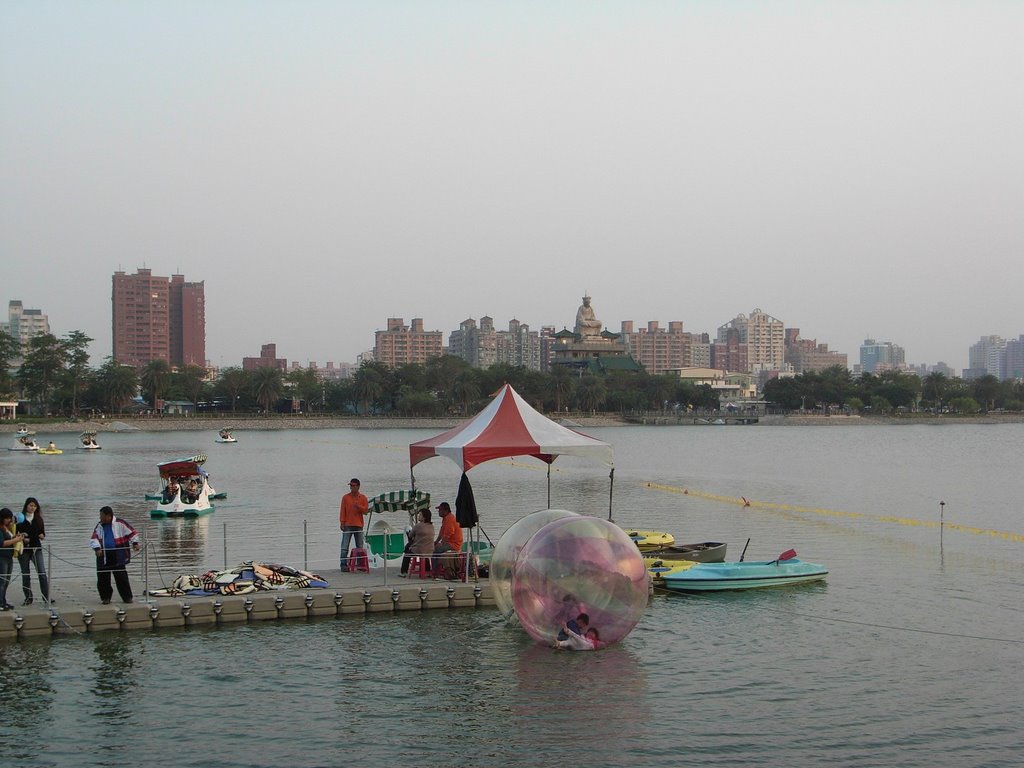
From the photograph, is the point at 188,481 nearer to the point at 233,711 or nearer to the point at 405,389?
the point at 233,711

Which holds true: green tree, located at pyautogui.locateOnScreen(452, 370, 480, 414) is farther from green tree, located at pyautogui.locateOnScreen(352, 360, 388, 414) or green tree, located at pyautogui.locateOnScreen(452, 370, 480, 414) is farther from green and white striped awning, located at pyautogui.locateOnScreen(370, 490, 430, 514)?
green and white striped awning, located at pyautogui.locateOnScreen(370, 490, 430, 514)

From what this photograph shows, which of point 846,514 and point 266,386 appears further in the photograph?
point 266,386

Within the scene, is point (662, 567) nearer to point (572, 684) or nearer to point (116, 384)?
point (572, 684)

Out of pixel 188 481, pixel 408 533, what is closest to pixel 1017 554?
pixel 408 533

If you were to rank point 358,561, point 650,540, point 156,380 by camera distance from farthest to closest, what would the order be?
point 156,380 → point 650,540 → point 358,561

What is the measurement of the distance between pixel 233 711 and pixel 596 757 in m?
5.01

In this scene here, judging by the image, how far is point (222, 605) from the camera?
761 inches

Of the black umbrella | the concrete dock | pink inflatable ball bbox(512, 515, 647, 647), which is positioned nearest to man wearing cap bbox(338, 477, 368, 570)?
the concrete dock

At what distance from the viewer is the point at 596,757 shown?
1374 centimetres

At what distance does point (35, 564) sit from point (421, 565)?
22.6ft

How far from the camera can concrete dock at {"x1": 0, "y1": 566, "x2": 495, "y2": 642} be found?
1823 cm

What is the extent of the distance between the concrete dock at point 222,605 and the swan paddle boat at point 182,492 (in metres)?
20.8

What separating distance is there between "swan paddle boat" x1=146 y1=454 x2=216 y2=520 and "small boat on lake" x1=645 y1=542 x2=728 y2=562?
2254 cm

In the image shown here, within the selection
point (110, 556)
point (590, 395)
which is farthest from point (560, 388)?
point (110, 556)
